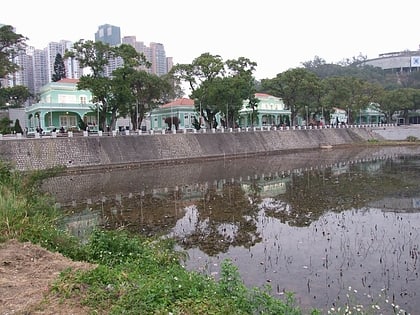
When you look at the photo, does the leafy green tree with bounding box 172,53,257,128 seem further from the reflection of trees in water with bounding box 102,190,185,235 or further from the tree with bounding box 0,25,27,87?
the reflection of trees in water with bounding box 102,190,185,235

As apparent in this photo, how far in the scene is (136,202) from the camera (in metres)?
16.5

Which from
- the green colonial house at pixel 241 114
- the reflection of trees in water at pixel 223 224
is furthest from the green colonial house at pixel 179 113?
the reflection of trees in water at pixel 223 224

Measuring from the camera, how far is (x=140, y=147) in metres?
34.1

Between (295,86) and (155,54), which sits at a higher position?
(155,54)

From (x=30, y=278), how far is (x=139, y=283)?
1.91 m

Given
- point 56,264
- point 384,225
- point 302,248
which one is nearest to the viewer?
point 56,264

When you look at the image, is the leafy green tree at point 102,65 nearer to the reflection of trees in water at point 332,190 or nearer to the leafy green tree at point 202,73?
the leafy green tree at point 202,73

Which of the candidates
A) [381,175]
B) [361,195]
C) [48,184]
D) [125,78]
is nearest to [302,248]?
[361,195]

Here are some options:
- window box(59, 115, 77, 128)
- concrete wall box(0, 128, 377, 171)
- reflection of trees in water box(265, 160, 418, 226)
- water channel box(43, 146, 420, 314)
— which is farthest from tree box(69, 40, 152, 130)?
reflection of trees in water box(265, 160, 418, 226)

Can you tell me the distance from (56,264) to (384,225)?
9010 mm

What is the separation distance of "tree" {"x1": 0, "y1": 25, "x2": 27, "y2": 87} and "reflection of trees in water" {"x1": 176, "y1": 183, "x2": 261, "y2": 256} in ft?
71.2

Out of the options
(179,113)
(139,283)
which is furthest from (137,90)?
(139,283)

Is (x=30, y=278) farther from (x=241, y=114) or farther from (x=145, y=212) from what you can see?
(x=241, y=114)

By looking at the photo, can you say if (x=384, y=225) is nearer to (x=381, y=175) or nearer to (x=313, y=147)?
(x=381, y=175)
